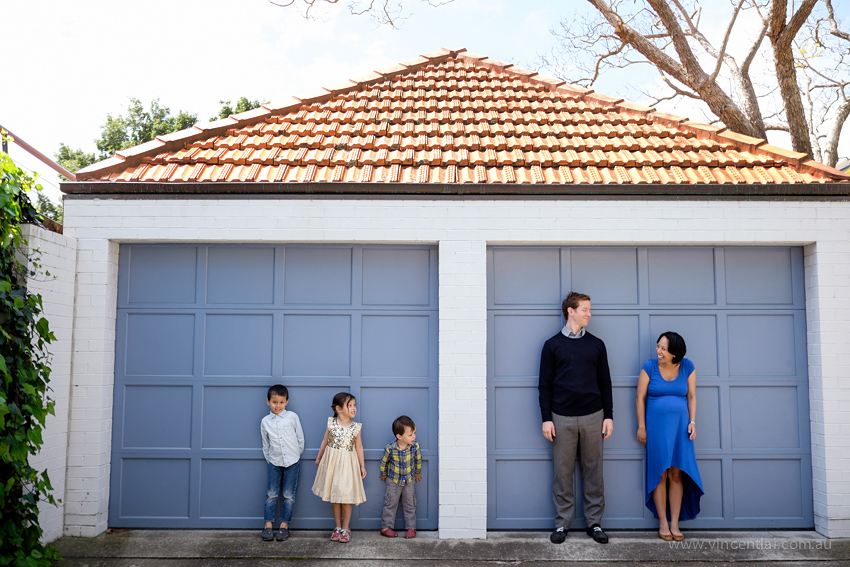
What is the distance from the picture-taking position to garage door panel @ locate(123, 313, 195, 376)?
17.6 ft

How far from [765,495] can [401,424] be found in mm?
3253

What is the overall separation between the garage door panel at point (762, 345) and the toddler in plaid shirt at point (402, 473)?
9.51 feet

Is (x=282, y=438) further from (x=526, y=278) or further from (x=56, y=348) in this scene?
(x=526, y=278)

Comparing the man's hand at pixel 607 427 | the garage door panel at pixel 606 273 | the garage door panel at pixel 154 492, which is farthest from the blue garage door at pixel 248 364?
the man's hand at pixel 607 427

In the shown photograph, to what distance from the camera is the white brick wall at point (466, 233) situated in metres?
5.19

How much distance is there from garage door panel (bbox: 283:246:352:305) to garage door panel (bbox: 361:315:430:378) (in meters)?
0.34

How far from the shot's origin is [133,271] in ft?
17.9

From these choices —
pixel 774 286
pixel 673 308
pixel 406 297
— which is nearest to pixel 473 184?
pixel 406 297

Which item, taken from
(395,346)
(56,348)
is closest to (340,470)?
(395,346)

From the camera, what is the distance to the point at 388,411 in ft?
17.5

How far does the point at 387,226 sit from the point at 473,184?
0.82m

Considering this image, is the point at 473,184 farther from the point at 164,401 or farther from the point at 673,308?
the point at 164,401

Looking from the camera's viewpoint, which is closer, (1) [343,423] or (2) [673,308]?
(1) [343,423]

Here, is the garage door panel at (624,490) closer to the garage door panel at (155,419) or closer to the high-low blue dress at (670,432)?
the high-low blue dress at (670,432)
